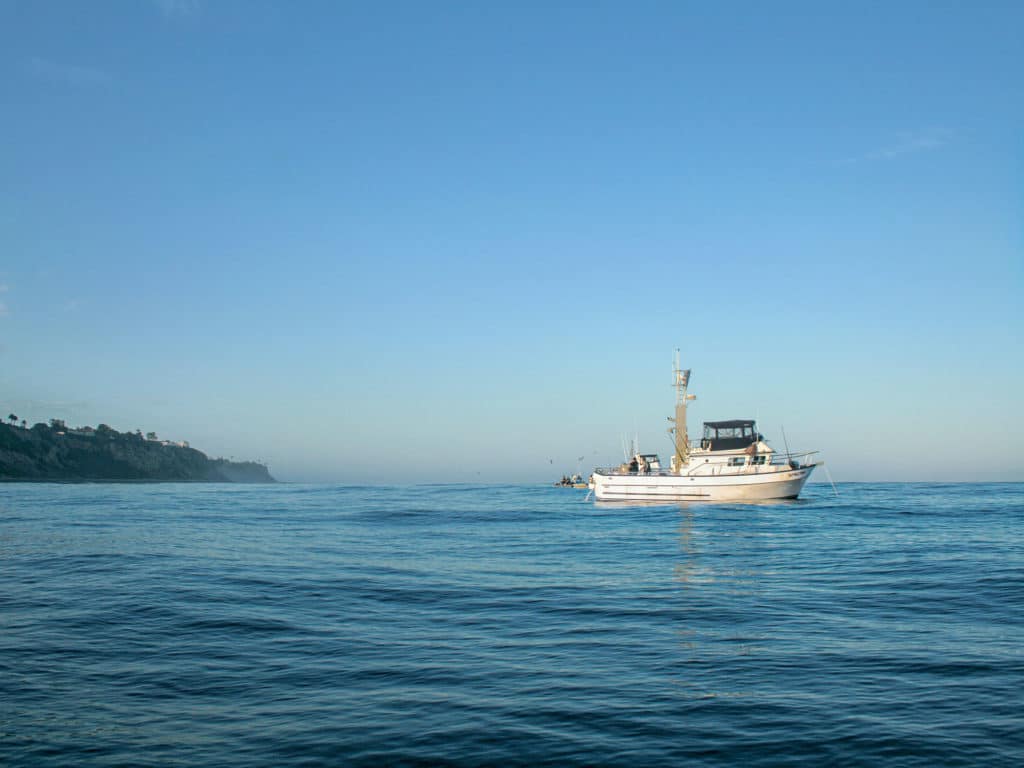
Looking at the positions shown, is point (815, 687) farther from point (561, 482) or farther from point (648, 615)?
point (561, 482)

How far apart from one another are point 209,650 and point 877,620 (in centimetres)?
1432

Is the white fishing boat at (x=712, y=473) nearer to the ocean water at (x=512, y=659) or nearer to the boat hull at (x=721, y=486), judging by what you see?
the boat hull at (x=721, y=486)

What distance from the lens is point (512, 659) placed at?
13.1 metres

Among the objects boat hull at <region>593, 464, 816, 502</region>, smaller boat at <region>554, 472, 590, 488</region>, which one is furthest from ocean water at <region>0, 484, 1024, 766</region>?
smaller boat at <region>554, 472, 590, 488</region>

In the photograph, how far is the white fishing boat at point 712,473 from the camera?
69438 mm

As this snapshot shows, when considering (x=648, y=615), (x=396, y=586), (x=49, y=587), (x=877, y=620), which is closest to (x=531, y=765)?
(x=648, y=615)

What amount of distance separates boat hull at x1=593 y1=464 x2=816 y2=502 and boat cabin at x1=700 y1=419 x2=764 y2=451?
724cm

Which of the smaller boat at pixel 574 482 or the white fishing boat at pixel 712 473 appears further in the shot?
the smaller boat at pixel 574 482

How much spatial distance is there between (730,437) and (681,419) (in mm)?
5596

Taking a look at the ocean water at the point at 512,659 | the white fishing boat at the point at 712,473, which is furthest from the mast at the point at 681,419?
the ocean water at the point at 512,659

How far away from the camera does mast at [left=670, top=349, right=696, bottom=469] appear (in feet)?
255

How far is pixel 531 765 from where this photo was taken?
27.0 feet

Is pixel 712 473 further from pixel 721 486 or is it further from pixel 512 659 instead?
pixel 512 659

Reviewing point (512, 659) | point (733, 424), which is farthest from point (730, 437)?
point (512, 659)
